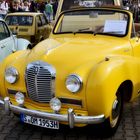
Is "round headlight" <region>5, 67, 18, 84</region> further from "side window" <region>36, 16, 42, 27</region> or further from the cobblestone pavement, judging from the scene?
"side window" <region>36, 16, 42, 27</region>

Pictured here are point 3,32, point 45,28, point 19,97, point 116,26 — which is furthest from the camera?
point 45,28

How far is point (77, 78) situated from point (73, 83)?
0.30 ft

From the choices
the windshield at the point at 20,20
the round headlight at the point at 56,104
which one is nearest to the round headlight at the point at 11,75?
the round headlight at the point at 56,104

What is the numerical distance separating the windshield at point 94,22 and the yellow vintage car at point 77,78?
2 centimetres

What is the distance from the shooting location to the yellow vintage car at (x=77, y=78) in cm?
475

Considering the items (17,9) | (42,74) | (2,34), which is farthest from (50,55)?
(17,9)

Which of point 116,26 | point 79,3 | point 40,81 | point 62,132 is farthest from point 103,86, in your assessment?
point 79,3

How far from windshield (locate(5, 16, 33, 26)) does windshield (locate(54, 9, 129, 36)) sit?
655 cm

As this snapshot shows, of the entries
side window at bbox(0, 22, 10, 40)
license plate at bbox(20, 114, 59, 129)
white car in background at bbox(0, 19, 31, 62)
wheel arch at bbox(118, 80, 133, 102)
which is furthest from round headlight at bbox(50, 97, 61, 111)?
side window at bbox(0, 22, 10, 40)

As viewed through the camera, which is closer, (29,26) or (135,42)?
(135,42)

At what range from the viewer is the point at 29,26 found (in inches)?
515

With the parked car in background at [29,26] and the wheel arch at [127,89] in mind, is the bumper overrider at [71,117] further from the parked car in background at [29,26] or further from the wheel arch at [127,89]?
the parked car in background at [29,26]

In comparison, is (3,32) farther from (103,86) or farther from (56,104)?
(103,86)

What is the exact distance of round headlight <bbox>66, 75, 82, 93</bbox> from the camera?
4758mm
